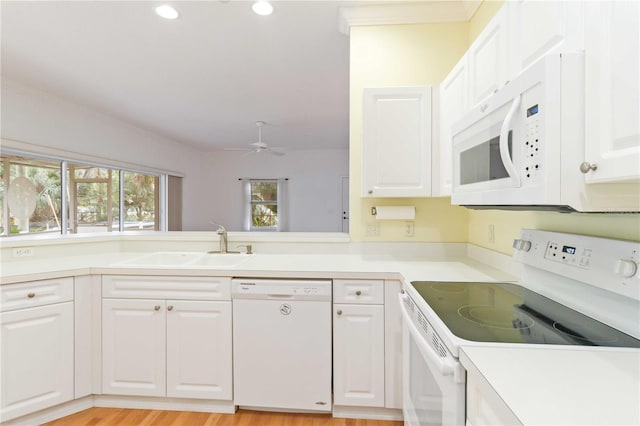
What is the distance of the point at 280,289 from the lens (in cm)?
163

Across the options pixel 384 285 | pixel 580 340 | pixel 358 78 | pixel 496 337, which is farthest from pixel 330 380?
pixel 358 78

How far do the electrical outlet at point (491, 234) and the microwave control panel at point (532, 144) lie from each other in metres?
0.99

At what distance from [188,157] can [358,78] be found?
494 centimetres

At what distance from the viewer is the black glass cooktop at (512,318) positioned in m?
0.83

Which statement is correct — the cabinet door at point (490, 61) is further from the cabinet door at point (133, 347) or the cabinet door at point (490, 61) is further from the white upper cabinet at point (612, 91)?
the cabinet door at point (133, 347)

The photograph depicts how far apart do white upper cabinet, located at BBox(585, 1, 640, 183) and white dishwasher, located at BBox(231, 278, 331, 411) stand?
4.06 ft

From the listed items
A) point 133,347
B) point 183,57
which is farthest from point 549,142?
point 183,57

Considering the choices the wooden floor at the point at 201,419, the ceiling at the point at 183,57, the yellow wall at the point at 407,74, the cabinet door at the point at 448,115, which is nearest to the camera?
the cabinet door at the point at 448,115

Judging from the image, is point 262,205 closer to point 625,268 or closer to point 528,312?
point 528,312

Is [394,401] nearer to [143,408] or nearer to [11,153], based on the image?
[143,408]

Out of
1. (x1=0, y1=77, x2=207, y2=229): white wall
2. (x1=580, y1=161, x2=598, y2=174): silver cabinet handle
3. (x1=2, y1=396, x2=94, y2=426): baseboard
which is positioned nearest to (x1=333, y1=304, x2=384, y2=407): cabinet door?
(x1=580, y1=161, x2=598, y2=174): silver cabinet handle

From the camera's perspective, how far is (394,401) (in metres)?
1.61

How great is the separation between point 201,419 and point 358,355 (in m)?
0.97

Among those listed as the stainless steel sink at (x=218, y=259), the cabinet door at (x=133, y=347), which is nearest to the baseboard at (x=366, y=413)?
the cabinet door at (x=133, y=347)
